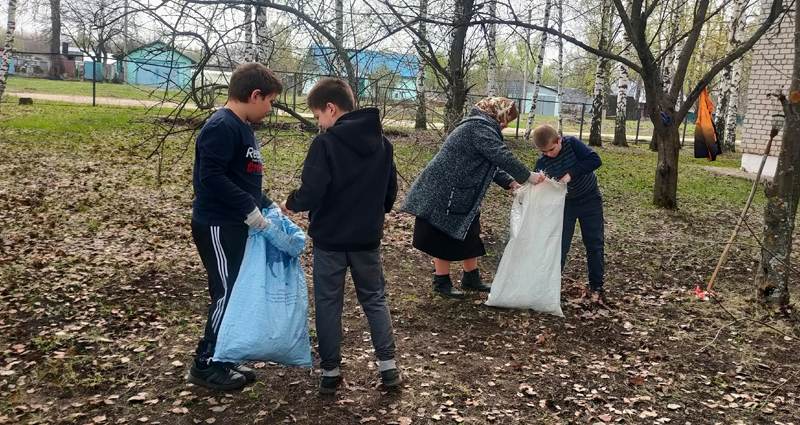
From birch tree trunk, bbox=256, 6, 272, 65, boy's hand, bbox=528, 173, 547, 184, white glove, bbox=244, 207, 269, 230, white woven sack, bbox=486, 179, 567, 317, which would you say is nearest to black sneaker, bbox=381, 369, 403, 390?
white glove, bbox=244, 207, 269, 230

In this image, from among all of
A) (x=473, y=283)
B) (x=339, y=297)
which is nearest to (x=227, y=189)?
(x=339, y=297)

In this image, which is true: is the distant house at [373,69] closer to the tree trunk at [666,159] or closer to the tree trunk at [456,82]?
the tree trunk at [456,82]

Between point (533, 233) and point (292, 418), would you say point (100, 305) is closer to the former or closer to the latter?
point (292, 418)

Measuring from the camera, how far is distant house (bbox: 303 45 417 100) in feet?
19.1

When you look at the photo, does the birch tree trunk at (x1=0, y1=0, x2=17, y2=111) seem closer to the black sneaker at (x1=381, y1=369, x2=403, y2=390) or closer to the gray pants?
the gray pants

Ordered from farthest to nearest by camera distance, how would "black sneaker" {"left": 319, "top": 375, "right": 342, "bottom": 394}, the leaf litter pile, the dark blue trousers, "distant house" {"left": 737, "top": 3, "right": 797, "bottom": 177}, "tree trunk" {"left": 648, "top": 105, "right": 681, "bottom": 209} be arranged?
"distant house" {"left": 737, "top": 3, "right": 797, "bottom": 177} < "tree trunk" {"left": 648, "top": 105, "right": 681, "bottom": 209} < the dark blue trousers < "black sneaker" {"left": 319, "top": 375, "right": 342, "bottom": 394} < the leaf litter pile

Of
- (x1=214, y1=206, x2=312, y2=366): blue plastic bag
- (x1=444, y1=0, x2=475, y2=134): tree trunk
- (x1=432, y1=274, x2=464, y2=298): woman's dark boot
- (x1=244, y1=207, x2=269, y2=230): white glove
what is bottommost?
(x1=432, y1=274, x2=464, y2=298): woman's dark boot

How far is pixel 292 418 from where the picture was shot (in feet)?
9.78

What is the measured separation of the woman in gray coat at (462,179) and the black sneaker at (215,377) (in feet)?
6.28

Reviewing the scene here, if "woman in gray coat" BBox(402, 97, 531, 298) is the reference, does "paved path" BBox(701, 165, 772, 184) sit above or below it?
below

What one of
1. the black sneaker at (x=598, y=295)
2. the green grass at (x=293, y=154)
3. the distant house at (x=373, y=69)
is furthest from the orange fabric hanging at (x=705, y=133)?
the black sneaker at (x=598, y=295)

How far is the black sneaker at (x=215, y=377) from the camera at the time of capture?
319 cm

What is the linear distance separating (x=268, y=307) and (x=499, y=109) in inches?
89.6

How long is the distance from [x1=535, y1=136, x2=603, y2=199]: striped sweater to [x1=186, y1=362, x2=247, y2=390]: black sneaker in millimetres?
2721
